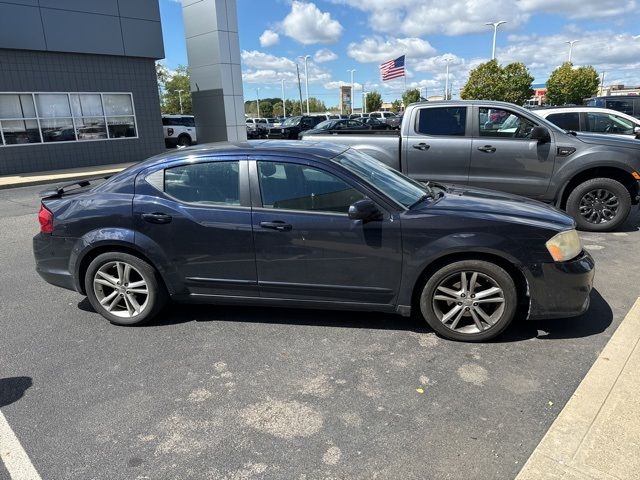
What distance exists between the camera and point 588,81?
48.2m

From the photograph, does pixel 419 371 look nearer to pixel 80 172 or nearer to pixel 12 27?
pixel 80 172

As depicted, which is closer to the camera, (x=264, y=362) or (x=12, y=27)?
(x=264, y=362)

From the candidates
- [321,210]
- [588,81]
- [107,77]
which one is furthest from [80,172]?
[588,81]

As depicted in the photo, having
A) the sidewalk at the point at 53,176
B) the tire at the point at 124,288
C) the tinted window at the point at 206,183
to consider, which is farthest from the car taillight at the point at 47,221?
the sidewalk at the point at 53,176

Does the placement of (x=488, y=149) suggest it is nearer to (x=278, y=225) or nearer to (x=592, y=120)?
(x=592, y=120)

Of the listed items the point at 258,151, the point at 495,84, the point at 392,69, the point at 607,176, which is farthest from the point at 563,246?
the point at 495,84

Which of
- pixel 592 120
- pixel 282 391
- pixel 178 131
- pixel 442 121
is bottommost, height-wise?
pixel 282 391

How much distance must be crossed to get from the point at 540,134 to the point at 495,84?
1361 inches

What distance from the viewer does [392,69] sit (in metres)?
34.5

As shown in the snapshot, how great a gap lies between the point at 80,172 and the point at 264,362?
15.3 meters

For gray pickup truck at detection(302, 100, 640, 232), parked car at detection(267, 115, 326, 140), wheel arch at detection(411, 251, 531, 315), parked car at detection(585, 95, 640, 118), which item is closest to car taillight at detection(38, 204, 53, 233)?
wheel arch at detection(411, 251, 531, 315)

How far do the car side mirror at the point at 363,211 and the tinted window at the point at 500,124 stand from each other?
4.26 metres

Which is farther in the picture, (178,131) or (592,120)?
(178,131)

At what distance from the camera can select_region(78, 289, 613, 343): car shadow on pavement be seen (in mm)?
3836
